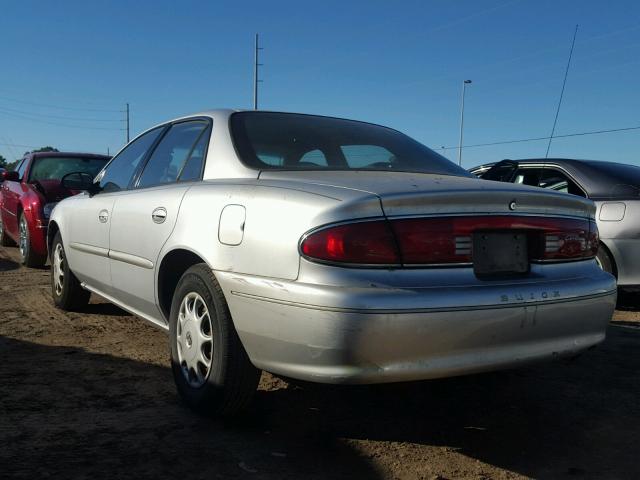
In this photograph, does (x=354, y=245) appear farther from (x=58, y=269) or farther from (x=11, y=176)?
(x=11, y=176)

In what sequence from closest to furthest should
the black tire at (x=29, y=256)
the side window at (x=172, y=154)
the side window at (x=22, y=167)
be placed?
the side window at (x=172, y=154), the black tire at (x=29, y=256), the side window at (x=22, y=167)

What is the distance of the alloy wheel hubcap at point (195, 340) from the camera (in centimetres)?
295

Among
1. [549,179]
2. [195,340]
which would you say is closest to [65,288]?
[195,340]

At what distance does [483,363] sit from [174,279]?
177 centimetres

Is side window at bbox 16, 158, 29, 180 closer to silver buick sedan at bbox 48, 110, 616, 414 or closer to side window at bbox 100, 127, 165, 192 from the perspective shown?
side window at bbox 100, 127, 165, 192

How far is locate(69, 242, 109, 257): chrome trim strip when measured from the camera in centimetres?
411

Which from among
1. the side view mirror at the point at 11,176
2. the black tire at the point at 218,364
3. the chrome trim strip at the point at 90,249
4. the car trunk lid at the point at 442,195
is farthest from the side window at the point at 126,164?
the side view mirror at the point at 11,176

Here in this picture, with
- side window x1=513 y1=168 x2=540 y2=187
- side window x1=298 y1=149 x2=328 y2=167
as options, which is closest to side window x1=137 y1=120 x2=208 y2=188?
side window x1=298 y1=149 x2=328 y2=167

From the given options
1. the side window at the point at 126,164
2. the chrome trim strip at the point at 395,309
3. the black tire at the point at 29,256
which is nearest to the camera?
the chrome trim strip at the point at 395,309

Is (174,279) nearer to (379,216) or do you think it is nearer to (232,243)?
(232,243)

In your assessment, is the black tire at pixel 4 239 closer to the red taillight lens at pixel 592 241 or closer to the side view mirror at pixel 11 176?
the side view mirror at pixel 11 176

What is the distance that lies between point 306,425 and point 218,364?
1.77ft

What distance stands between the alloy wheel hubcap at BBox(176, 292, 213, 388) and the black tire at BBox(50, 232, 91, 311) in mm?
2354

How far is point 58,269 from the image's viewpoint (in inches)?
209
